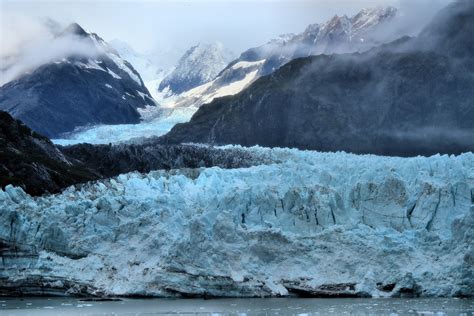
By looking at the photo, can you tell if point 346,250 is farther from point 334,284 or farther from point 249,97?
point 249,97

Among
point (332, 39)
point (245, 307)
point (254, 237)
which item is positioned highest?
point (332, 39)

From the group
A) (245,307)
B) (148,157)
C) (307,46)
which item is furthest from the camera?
(307,46)

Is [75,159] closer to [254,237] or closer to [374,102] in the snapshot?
[374,102]

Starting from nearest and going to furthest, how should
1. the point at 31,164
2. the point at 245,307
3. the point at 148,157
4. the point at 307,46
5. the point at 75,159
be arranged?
1. the point at 245,307
2. the point at 31,164
3. the point at 148,157
4. the point at 75,159
5. the point at 307,46

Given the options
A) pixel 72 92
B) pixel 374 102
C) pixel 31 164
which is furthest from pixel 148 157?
pixel 72 92

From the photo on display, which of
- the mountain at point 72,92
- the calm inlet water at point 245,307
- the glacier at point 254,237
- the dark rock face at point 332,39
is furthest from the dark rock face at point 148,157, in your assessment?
the dark rock face at point 332,39

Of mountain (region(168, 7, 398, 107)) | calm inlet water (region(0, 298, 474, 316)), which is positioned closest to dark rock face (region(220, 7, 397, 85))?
mountain (region(168, 7, 398, 107))

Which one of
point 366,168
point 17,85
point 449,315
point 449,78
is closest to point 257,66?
point 17,85
